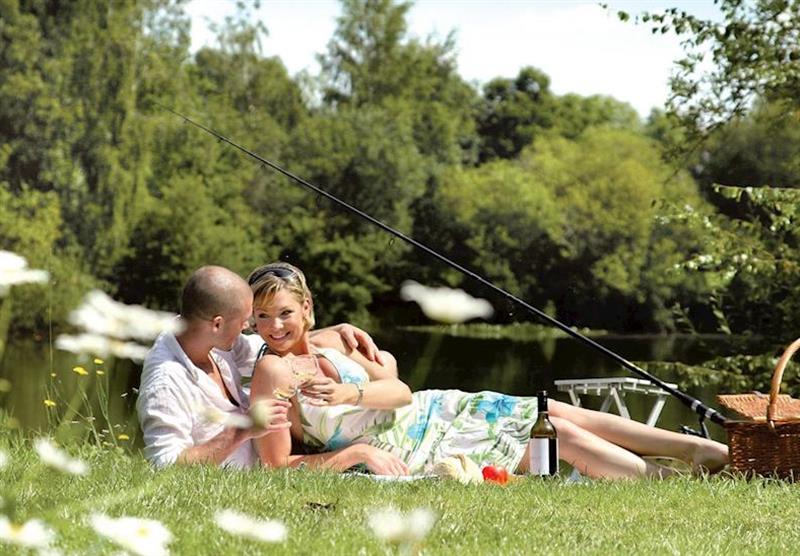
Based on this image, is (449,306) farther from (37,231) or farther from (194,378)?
(37,231)

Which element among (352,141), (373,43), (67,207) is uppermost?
(373,43)

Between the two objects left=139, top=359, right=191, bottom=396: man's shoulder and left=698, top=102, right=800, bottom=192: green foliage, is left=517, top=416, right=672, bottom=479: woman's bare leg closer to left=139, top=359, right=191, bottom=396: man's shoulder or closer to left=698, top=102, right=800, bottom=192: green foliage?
left=139, top=359, right=191, bottom=396: man's shoulder

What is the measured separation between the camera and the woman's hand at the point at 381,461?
162 inches

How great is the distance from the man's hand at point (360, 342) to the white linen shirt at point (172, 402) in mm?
477

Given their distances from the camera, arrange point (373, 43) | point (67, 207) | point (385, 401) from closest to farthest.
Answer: point (385, 401) < point (67, 207) < point (373, 43)

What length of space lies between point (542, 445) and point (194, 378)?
110cm

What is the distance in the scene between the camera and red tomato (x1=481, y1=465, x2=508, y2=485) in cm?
416

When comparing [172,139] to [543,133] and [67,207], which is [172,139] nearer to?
[67,207]

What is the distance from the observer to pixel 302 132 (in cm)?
3155

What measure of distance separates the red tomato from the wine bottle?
9 centimetres

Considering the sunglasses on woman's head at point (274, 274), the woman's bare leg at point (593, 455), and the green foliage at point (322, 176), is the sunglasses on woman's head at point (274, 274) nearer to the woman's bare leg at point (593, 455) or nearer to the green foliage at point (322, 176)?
the woman's bare leg at point (593, 455)

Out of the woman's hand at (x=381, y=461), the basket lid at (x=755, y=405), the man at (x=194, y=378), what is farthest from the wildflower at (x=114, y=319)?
the basket lid at (x=755, y=405)

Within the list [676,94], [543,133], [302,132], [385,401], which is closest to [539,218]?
[302,132]

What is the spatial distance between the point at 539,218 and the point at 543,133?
9.67 meters
